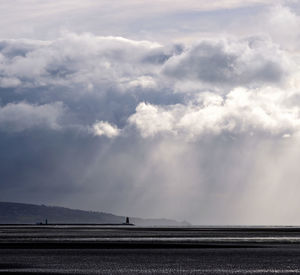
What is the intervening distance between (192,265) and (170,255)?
1162 centimetres

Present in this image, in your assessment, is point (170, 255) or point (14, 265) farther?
point (170, 255)

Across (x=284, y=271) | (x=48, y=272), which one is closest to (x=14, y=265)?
(x=48, y=272)

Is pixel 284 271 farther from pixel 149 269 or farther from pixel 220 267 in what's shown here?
pixel 149 269

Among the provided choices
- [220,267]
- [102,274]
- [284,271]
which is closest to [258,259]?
[220,267]

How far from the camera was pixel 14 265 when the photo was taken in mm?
49906

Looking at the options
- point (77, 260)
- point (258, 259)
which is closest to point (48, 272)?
point (77, 260)

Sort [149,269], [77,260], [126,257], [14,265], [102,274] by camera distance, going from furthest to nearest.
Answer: [126,257] < [77,260] < [14,265] < [149,269] < [102,274]

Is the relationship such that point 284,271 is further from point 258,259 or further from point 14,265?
point 14,265

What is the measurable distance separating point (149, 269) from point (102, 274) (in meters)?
4.38

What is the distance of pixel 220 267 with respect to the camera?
48.8 meters

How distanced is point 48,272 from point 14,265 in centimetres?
588

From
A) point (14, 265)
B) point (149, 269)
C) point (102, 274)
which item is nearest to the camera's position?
point (102, 274)

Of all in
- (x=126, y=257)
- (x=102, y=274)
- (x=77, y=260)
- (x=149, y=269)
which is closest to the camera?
(x=102, y=274)

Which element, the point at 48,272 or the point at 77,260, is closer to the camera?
the point at 48,272
